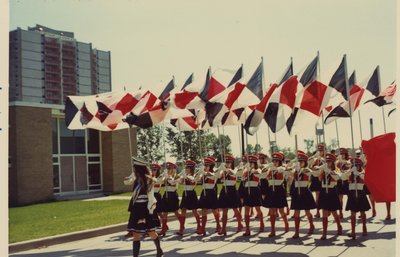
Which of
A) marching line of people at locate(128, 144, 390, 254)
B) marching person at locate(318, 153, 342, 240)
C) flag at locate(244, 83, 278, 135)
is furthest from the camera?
flag at locate(244, 83, 278, 135)

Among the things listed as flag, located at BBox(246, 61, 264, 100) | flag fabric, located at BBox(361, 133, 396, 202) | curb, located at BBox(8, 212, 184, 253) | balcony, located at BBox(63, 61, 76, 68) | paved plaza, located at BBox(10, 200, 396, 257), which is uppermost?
balcony, located at BBox(63, 61, 76, 68)

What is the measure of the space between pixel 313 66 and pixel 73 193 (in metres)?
21.0

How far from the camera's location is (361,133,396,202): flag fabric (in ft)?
22.0

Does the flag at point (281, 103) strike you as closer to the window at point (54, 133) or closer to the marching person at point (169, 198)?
the marching person at point (169, 198)

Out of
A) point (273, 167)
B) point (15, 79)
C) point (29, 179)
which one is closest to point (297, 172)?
point (273, 167)

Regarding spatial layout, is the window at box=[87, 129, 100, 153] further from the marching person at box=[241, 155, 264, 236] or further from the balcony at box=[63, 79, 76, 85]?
the balcony at box=[63, 79, 76, 85]

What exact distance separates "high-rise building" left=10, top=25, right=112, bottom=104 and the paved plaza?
73.6m

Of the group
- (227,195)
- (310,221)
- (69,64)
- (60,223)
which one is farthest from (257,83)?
(69,64)

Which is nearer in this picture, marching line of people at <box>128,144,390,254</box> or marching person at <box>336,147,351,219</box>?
marching line of people at <box>128,144,390,254</box>

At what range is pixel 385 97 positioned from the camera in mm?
11953

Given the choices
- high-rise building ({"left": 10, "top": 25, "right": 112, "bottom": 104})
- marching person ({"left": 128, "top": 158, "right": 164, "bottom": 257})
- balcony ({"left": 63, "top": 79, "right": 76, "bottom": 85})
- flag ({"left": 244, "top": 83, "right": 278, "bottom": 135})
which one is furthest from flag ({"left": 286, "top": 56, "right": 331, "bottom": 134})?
balcony ({"left": 63, "top": 79, "right": 76, "bottom": 85})

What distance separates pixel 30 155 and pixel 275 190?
17.3 metres

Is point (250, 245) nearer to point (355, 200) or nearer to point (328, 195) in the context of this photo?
point (328, 195)

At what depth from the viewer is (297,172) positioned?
412 inches
